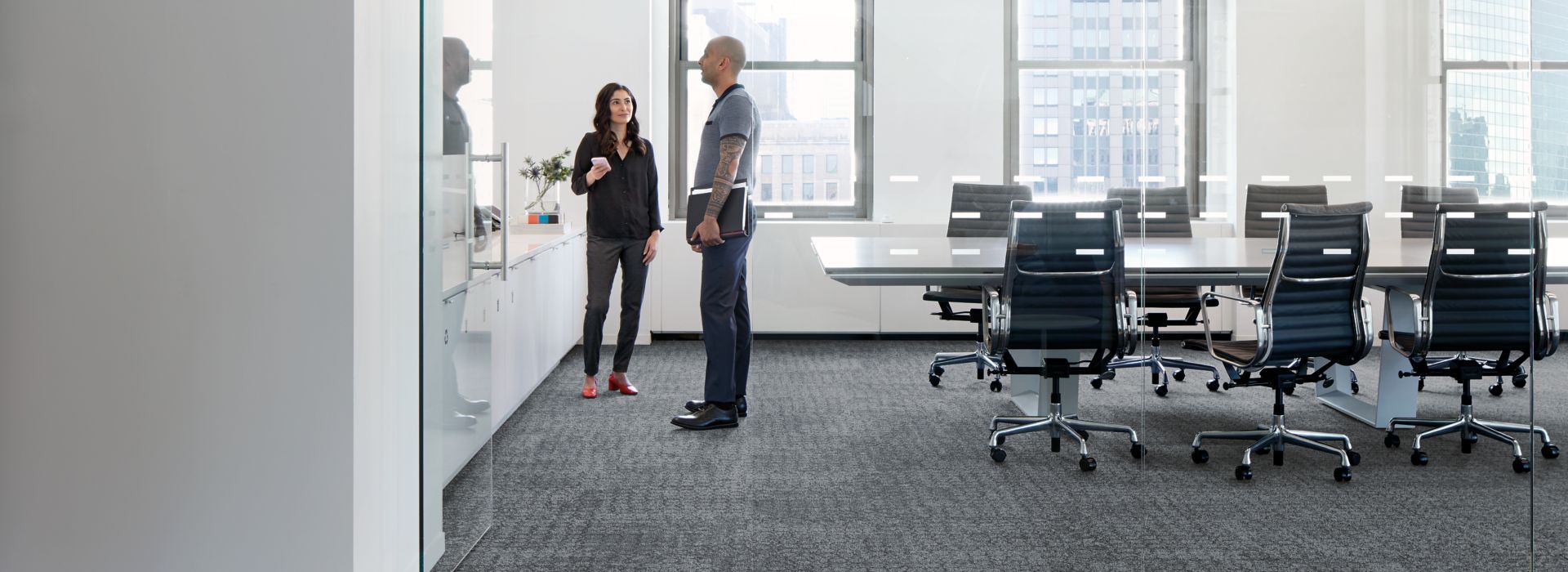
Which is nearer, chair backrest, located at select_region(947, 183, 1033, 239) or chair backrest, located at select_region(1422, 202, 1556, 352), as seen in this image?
chair backrest, located at select_region(1422, 202, 1556, 352)

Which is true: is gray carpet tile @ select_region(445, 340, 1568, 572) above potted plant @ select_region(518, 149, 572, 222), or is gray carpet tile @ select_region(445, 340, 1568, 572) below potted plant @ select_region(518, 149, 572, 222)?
below

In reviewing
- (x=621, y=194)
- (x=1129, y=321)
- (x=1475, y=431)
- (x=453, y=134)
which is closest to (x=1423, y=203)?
(x=1475, y=431)

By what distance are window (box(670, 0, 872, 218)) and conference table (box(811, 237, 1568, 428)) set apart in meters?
0.25

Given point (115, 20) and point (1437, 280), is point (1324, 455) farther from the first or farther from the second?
point (115, 20)

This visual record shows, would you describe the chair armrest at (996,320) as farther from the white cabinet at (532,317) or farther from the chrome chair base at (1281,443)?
the white cabinet at (532,317)

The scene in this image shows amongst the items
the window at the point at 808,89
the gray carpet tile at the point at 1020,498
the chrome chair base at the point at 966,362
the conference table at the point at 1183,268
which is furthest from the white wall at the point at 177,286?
the chrome chair base at the point at 966,362

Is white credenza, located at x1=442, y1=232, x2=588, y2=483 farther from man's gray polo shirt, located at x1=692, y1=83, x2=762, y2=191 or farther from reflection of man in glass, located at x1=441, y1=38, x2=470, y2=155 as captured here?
man's gray polo shirt, located at x1=692, y1=83, x2=762, y2=191

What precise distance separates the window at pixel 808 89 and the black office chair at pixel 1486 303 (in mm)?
2129

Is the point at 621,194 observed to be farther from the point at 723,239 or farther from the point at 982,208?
the point at 982,208

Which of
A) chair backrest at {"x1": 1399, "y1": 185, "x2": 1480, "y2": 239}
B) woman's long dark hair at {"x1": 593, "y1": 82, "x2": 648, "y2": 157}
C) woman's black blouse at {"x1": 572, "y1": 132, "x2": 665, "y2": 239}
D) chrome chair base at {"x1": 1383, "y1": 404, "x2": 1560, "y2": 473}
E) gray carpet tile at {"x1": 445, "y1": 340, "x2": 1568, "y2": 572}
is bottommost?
gray carpet tile at {"x1": 445, "y1": 340, "x2": 1568, "y2": 572}

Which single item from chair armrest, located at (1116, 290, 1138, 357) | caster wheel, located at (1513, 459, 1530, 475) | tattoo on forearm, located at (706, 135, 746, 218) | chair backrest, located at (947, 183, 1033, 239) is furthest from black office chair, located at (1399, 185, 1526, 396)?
tattoo on forearm, located at (706, 135, 746, 218)

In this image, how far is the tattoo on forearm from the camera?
12.5ft

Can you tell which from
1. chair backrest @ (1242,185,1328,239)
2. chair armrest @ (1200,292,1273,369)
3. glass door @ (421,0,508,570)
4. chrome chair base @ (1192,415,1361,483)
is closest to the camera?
glass door @ (421,0,508,570)

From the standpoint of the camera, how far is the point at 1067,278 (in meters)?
3.31
